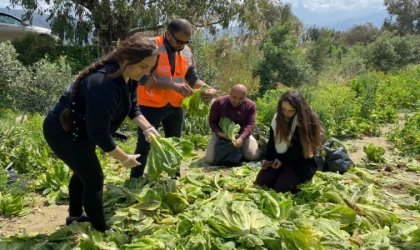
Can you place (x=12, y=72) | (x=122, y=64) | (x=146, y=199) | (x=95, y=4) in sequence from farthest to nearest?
(x=95, y=4) → (x=12, y=72) → (x=146, y=199) → (x=122, y=64)

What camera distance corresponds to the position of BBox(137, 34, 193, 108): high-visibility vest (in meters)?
4.30

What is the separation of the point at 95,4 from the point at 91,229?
10313 mm

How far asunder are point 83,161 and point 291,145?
2.39m

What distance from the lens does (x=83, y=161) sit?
125 inches

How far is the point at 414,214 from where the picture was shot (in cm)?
433

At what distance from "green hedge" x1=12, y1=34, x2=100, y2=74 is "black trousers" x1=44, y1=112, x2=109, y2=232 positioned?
37.6 feet

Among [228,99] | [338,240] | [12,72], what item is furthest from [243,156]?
[12,72]

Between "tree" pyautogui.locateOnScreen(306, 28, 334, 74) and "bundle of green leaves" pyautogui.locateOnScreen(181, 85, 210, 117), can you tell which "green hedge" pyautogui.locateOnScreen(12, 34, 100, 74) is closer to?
"tree" pyautogui.locateOnScreen(306, 28, 334, 74)

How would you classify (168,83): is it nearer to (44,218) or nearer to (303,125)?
(303,125)

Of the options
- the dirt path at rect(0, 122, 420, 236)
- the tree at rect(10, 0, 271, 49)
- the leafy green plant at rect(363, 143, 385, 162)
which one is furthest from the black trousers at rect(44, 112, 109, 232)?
the tree at rect(10, 0, 271, 49)

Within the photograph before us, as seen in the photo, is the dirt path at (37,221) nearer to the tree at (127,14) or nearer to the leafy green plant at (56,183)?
the leafy green plant at (56,183)

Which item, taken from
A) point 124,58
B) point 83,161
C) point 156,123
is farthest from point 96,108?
point 156,123

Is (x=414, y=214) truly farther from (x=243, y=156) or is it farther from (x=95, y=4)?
(x=95, y=4)

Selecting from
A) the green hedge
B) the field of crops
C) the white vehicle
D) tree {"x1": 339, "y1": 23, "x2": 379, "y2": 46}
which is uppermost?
tree {"x1": 339, "y1": 23, "x2": 379, "y2": 46}
